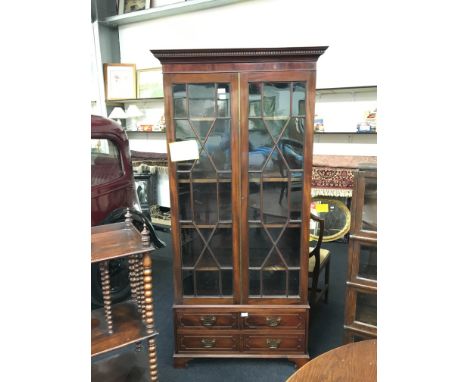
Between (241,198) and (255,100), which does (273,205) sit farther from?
(255,100)

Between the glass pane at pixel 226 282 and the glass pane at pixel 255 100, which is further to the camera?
the glass pane at pixel 226 282

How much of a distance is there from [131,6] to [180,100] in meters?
3.11

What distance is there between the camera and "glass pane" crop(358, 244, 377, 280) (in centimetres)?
135

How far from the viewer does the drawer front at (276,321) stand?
1584 mm

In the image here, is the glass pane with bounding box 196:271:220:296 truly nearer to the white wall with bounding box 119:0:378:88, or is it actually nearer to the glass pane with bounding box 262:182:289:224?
the glass pane with bounding box 262:182:289:224

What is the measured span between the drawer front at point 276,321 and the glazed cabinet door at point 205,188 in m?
0.14

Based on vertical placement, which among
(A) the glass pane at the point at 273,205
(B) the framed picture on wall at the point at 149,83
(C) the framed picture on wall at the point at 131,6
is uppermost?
(C) the framed picture on wall at the point at 131,6

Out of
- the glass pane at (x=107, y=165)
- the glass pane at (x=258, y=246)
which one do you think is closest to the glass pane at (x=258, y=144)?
the glass pane at (x=258, y=246)

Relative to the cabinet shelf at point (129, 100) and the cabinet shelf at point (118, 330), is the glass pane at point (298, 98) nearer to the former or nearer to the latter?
the cabinet shelf at point (118, 330)

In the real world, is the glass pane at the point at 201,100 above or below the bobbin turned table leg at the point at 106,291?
above

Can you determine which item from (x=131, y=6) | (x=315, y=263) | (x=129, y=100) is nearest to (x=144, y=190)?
(x=129, y=100)

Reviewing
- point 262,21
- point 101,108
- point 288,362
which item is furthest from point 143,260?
point 101,108

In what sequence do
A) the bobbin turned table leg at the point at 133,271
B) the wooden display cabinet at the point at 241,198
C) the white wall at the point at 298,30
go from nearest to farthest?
1. the bobbin turned table leg at the point at 133,271
2. the wooden display cabinet at the point at 241,198
3. the white wall at the point at 298,30
